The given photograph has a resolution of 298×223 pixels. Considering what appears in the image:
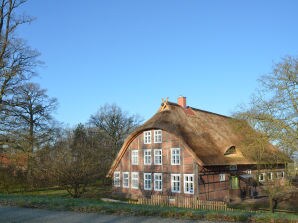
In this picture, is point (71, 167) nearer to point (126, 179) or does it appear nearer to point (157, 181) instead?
point (157, 181)

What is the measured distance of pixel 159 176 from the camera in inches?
1217

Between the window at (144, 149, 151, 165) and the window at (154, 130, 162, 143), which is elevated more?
the window at (154, 130, 162, 143)

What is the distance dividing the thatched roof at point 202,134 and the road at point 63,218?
629 inches

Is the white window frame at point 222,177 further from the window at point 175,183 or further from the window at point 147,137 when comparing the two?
the window at point 147,137

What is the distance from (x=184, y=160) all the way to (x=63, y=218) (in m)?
18.2

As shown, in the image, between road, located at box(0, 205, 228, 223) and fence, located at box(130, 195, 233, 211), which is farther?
fence, located at box(130, 195, 233, 211)

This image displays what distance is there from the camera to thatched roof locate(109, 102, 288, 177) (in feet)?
93.3

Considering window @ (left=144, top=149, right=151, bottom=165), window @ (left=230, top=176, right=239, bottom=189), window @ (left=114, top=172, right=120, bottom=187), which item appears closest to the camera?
window @ (left=230, top=176, right=239, bottom=189)

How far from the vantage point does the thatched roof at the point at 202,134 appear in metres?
28.4

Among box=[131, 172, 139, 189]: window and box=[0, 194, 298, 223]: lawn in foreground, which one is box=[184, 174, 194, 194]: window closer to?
box=[131, 172, 139, 189]: window

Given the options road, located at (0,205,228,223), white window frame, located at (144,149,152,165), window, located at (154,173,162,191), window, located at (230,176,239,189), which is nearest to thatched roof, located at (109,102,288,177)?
window, located at (230,176,239,189)

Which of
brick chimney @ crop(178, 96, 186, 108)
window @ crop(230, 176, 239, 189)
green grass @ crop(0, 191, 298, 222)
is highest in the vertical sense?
brick chimney @ crop(178, 96, 186, 108)

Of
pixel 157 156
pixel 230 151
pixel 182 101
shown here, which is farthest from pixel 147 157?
pixel 230 151

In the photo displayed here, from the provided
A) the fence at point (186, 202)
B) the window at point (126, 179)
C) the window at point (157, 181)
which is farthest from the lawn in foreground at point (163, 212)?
the window at point (126, 179)
